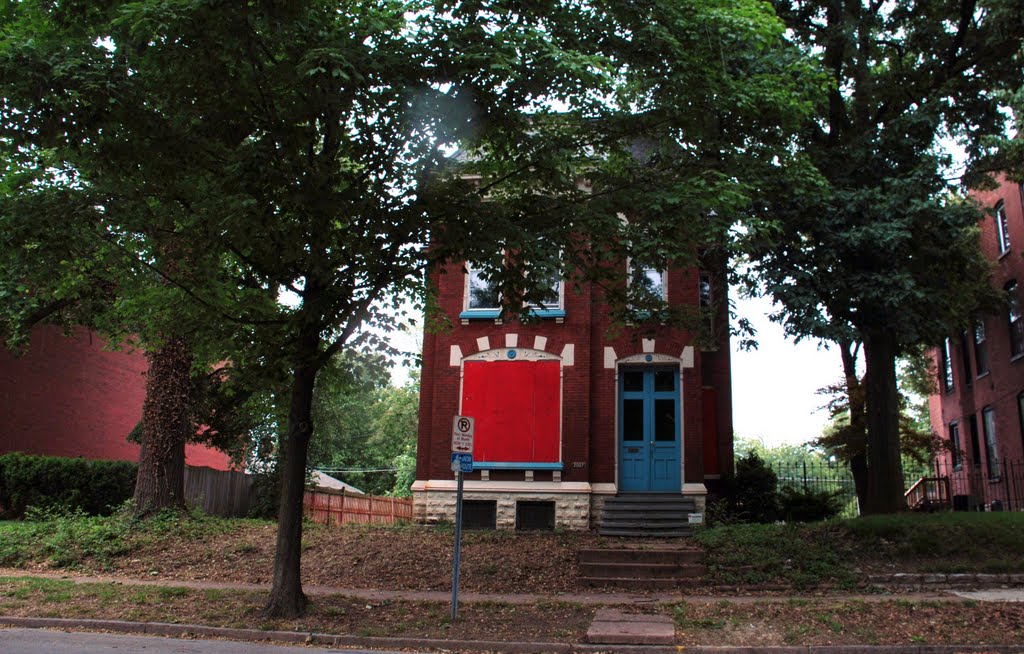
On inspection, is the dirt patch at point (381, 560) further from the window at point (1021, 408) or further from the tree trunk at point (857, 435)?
the window at point (1021, 408)

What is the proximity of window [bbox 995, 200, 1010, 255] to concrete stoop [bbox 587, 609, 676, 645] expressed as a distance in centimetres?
1947

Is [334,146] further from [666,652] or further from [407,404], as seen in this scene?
[407,404]

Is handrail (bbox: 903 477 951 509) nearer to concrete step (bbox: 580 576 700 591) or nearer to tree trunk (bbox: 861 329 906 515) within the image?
tree trunk (bbox: 861 329 906 515)

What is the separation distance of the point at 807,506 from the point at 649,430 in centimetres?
432

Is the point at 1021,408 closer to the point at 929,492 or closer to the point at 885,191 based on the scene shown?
the point at 929,492

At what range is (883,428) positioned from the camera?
1502cm

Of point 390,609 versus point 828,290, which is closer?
point 390,609

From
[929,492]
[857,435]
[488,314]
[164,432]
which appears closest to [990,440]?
[929,492]

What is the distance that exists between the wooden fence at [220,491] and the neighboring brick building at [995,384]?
66.1ft

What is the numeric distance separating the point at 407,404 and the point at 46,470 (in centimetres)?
2598

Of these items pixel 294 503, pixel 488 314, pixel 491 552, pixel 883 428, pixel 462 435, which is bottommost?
pixel 491 552

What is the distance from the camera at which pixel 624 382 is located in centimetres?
1889

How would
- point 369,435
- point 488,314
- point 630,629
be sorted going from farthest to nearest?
point 369,435, point 488,314, point 630,629

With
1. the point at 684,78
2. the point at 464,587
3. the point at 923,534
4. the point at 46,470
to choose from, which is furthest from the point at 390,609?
the point at 46,470
